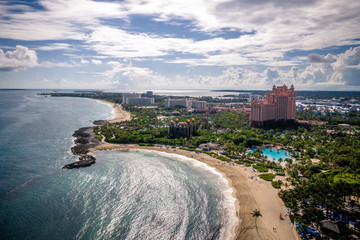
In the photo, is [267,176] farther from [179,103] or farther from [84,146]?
[179,103]

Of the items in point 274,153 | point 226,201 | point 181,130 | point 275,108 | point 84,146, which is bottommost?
point 226,201

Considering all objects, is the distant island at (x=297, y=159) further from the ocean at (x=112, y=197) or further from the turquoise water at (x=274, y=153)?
the ocean at (x=112, y=197)

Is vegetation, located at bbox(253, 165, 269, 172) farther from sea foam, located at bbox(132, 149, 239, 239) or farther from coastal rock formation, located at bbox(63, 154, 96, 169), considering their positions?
coastal rock formation, located at bbox(63, 154, 96, 169)

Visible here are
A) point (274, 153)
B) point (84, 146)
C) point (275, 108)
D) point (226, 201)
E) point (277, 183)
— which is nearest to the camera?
point (226, 201)

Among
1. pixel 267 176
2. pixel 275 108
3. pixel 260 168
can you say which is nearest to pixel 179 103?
pixel 275 108

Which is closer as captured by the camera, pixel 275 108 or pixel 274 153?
pixel 274 153

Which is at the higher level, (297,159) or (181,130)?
(181,130)

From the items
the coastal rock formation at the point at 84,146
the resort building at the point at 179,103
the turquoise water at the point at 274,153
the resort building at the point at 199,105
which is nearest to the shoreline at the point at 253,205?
the turquoise water at the point at 274,153

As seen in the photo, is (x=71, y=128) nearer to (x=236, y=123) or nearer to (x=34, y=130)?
→ (x=34, y=130)
